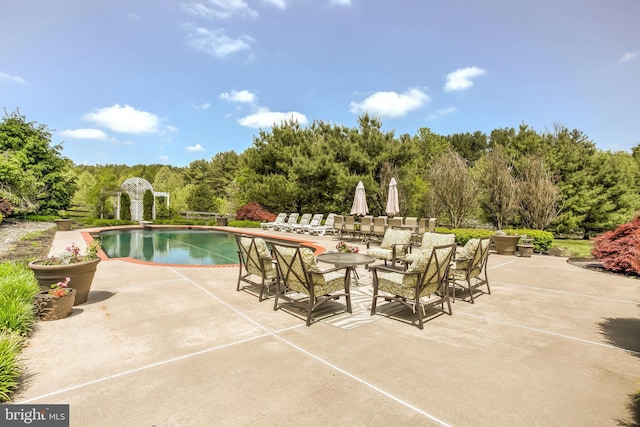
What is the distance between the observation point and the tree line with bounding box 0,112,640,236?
51.8 ft

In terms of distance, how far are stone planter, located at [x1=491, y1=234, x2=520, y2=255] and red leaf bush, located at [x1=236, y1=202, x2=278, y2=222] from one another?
1453cm

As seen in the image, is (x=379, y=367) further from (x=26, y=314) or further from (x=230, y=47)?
(x=230, y=47)

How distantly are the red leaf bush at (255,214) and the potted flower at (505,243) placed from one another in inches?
572

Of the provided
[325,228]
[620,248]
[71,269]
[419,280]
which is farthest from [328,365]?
[325,228]

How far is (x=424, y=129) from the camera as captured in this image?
3781cm

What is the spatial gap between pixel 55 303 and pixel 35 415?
2.16 meters

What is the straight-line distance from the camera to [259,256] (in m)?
4.86

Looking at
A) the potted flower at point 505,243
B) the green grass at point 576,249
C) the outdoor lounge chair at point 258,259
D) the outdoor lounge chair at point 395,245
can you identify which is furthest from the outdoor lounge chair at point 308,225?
the outdoor lounge chair at point 258,259

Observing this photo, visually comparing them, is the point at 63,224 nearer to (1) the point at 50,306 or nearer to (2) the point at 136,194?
(2) the point at 136,194

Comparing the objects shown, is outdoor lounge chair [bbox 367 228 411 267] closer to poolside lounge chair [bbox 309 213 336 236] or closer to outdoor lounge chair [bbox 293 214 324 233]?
poolside lounge chair [bbox 309 213 336 236]

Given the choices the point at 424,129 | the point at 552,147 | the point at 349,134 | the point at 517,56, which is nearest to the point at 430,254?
the point at 517,56

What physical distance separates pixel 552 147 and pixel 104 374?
22455 millimetres

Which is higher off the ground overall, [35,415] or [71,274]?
[71,274]

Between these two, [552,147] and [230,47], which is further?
[552,147]
